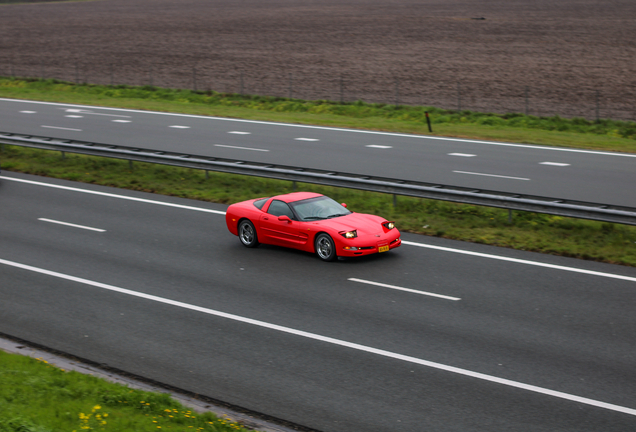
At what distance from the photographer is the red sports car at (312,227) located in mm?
13688

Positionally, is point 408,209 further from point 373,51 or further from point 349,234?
point 373,51

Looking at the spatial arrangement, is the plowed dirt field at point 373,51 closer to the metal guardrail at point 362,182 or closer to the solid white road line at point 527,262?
the metal guardrail at point 362,182

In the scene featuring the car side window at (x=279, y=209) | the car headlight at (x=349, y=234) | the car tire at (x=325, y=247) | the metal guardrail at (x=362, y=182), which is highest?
the metal guardrail at (x=362, y=182)

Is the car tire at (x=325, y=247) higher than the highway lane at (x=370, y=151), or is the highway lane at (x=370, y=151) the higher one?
the highway lane at (x=370, y=151)

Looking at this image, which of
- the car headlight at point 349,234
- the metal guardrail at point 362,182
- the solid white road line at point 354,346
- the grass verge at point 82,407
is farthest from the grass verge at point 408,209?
the grass verge at point 82,407

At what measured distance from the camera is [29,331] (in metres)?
10.8

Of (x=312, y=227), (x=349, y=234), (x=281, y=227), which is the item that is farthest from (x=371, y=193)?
(x=349, y=234)

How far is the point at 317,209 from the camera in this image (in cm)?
1469

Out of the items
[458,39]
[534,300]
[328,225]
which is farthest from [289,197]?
[458,39]

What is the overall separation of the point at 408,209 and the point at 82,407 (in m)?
11.2

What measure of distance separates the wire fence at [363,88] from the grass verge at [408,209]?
15229 mm

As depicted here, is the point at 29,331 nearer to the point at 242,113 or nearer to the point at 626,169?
the point at 626,169

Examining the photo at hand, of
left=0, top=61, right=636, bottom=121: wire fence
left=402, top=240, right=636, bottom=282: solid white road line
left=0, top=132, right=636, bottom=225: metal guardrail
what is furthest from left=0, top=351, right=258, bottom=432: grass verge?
left=0, top=61, right=636, bottom=121: wire fence

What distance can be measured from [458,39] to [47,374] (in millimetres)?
44981
